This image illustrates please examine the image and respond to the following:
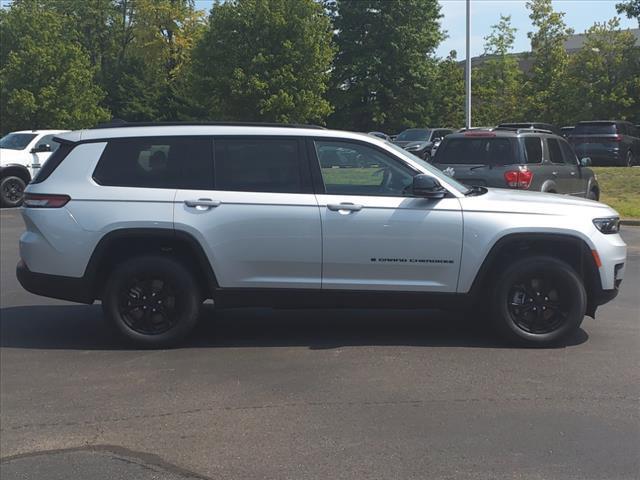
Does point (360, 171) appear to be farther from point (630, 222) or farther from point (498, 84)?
point (498, 84)

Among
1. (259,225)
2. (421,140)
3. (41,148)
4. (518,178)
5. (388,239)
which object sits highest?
(421,140)

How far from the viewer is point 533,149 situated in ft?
38.7

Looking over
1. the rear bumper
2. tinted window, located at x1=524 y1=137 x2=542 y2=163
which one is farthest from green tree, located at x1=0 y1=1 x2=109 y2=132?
the rear bumper

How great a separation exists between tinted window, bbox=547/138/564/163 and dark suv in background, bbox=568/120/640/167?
14135 millimetres

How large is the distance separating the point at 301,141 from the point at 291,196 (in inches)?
20.0

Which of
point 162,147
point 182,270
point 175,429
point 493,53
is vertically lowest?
point 175,429

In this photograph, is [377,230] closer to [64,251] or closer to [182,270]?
[182,270]

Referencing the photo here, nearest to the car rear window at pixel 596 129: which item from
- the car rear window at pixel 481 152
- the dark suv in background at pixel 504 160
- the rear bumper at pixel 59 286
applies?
the dark suv in background at pixel 504 160

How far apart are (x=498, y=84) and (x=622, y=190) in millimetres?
28776

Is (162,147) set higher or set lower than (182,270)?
higher

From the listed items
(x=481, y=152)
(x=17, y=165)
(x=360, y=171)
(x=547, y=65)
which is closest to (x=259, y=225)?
(x=360, y=171)

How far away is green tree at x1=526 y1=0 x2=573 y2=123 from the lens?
132 feet

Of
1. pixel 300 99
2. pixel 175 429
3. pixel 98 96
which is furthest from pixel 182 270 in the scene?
pixel 98 96

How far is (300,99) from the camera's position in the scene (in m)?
33.4
